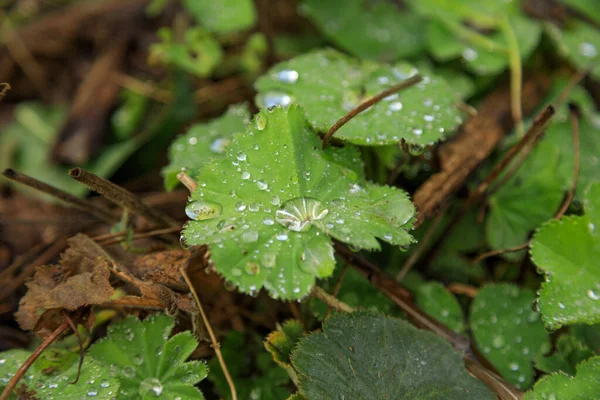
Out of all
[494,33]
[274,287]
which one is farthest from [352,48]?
[274,287]

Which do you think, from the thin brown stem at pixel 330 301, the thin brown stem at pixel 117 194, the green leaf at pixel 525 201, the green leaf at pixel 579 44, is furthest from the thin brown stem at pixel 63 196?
the green leaf at pixel 579 44

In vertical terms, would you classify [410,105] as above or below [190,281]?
above

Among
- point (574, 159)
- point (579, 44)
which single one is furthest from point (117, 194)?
point (579, 44)

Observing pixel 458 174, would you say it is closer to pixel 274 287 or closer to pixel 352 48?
pixel 274 287

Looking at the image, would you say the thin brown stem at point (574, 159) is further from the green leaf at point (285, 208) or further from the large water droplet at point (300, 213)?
the large water droplet at point (300, 213)

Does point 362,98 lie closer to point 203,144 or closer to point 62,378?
point 203,144

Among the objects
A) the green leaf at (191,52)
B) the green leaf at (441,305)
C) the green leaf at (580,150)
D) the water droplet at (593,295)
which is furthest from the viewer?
the green leaf at (191,52)
